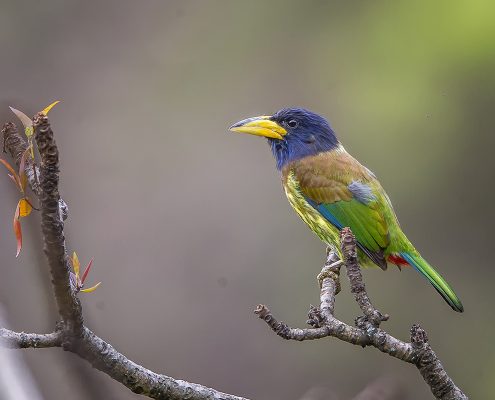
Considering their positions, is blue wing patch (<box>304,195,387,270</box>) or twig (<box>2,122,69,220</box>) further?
blue wing patch (<box>304,195,387,270</box>)

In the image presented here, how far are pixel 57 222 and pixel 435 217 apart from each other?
19.5 ft

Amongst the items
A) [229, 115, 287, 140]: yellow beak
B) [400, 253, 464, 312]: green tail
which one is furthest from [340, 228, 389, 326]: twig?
[229, 115, 287, 140]: yellow beak

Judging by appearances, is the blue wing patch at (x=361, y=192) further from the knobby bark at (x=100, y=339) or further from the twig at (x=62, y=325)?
the twig at (x=62, y=325)

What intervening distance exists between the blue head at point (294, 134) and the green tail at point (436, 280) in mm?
732

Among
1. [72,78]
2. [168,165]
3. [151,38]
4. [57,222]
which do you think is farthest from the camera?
[151,38]

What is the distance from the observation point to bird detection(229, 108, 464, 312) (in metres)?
3.76

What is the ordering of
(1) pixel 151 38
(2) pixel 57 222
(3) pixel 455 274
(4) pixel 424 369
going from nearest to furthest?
(2) pixel 57 222
(4) pixel 424 369
(3) pixel 455 274
(1) pixel 151 38

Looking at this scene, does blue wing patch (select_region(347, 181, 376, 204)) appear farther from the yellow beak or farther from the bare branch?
the bare branch

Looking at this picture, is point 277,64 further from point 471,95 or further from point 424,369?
point 424,369

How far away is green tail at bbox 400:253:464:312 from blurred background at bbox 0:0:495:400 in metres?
2.33

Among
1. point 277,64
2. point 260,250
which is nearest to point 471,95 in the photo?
point 277,64

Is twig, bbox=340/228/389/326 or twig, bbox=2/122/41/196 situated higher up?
twig, bbox=2/122/41/196

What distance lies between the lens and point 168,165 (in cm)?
745

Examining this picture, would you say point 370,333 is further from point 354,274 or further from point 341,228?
point 341,228
